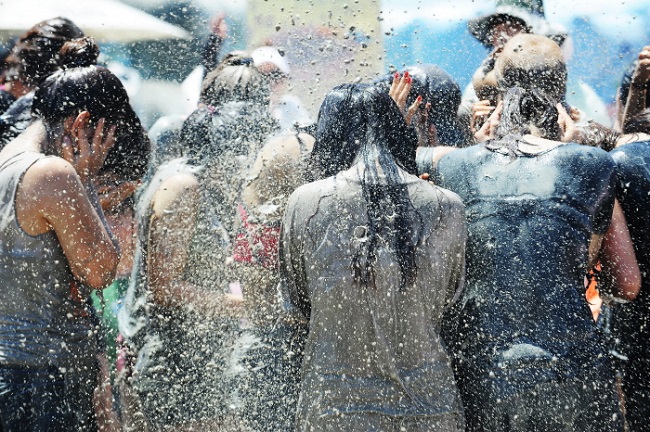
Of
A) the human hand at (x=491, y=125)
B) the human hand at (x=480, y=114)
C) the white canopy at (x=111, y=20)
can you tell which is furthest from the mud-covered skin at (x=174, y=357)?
the white canopy at (x=111, y=20)

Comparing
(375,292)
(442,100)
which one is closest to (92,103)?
(375,292)

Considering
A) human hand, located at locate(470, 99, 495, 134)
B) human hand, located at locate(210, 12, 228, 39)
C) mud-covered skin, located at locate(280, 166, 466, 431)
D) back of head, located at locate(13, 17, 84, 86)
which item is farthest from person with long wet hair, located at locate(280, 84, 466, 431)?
human hand, located at locate(210, 12, 228, 39)

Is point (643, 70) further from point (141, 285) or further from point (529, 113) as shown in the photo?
point (141, 285)

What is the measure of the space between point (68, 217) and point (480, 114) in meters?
1.96

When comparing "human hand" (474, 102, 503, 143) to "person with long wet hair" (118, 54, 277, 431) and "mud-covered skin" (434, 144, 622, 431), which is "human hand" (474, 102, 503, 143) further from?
"person with long wet hair" (118, 54, 277, 431)

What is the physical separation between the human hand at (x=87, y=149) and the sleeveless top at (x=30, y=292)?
8.8 inches

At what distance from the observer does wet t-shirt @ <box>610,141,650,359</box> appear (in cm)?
306

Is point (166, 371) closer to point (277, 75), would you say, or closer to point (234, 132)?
point (234, 132)

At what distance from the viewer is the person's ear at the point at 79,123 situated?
9.20 ft

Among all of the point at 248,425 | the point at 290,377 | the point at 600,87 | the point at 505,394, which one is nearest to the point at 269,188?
the point at 290,377

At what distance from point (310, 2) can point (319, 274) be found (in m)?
2.71

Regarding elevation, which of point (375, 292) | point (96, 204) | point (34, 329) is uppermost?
point (375, 292)

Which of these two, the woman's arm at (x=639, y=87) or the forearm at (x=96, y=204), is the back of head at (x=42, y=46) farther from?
the woman's arm at (x=639, y=87)

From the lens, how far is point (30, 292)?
268cm
